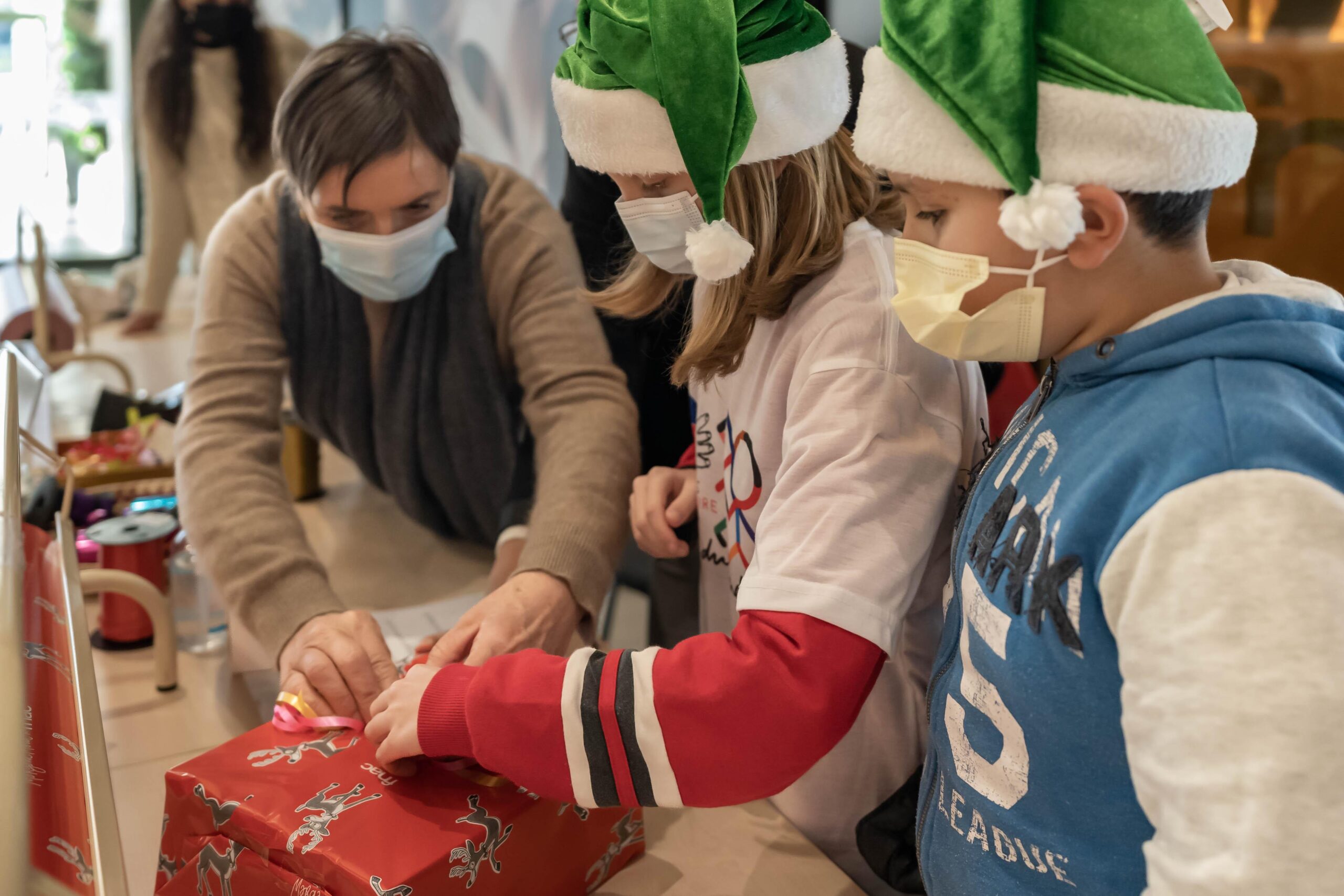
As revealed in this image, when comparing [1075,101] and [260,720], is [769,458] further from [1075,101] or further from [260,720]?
[260,720]

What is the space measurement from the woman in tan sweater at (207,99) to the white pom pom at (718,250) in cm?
242

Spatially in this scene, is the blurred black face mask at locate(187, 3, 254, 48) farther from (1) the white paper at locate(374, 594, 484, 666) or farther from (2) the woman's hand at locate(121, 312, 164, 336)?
(1) the white paper at locate(374, 594, 484, 666)

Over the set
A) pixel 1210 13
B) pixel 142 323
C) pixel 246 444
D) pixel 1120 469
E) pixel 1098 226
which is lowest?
pixel 142 323

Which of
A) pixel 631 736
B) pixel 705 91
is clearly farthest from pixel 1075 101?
pixel 631 736

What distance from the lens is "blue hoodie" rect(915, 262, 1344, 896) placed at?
471 millimetres

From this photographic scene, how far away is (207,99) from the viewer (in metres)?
2.83

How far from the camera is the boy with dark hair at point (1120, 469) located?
48cm

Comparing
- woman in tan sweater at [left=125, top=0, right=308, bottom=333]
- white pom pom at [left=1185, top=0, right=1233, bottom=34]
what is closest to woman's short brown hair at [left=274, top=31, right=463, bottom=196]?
white pom pom at [left=1185, top=0, right=1233, bottom=34]

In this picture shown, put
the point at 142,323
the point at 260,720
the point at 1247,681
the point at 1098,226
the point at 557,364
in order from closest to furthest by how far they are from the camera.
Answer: the point at 1247,681
the point at 1098,226
the point at 260,720
the point at 557,364
the point at 142,323

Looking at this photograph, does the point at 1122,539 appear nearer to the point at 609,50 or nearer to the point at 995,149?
the point at 995,149

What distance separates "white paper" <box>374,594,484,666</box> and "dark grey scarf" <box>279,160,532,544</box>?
148 mm

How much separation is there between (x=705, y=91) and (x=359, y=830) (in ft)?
1.94

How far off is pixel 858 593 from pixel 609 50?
1.49 ft

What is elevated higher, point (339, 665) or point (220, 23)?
point (220, 23)
